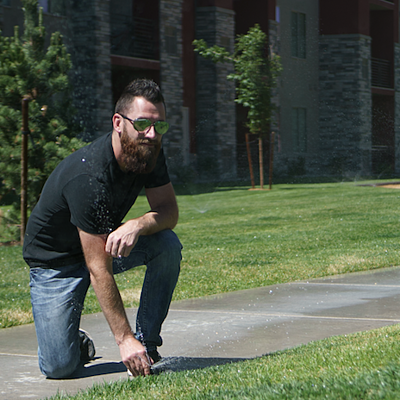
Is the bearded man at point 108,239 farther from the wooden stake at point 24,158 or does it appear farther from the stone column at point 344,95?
the stone column at point 344,95

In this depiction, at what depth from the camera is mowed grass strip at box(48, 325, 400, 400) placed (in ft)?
10.4

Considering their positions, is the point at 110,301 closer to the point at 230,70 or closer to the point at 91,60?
the point at 91,60

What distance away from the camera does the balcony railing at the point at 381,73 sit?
1420 inches

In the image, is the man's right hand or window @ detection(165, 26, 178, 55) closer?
the man's right hand

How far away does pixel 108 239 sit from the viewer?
3689mm

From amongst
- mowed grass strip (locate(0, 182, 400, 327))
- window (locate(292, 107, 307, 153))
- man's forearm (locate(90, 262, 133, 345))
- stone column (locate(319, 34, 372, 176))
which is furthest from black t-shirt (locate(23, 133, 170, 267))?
stone column (locate(319, 34, 372, 176))

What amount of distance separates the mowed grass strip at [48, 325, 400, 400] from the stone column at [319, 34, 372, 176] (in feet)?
94.7

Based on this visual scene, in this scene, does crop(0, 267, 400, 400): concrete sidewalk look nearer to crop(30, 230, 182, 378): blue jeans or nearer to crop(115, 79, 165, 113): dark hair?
crop(30, 230, 182, 378): blue jeans

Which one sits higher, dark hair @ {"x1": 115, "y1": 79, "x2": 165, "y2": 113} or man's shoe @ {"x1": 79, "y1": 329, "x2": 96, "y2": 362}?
dark hair @ {"x1": 115, "y1": 79, "x2": 165, "y2": 113}

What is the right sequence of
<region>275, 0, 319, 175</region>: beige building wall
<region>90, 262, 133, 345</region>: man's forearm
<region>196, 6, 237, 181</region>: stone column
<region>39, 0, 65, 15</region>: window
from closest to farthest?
<region>90, 262, 133, 345</region>: man's forearm < <region>39, 0, 65, 15</region>: window < <region>196, 6, 237, 181</region>: stone column < <region>275, 0, 319, 175</region>: beige building wall

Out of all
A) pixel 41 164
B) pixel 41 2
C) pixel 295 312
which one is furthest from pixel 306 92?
pixel 295 312

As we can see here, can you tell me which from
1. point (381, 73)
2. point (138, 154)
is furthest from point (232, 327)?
point (381, 73)

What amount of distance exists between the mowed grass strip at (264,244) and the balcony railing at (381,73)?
63.1 feet

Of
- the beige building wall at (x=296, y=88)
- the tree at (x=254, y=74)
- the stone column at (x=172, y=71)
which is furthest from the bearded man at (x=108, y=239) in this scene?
the beige building wall at (x=296, y=88)
